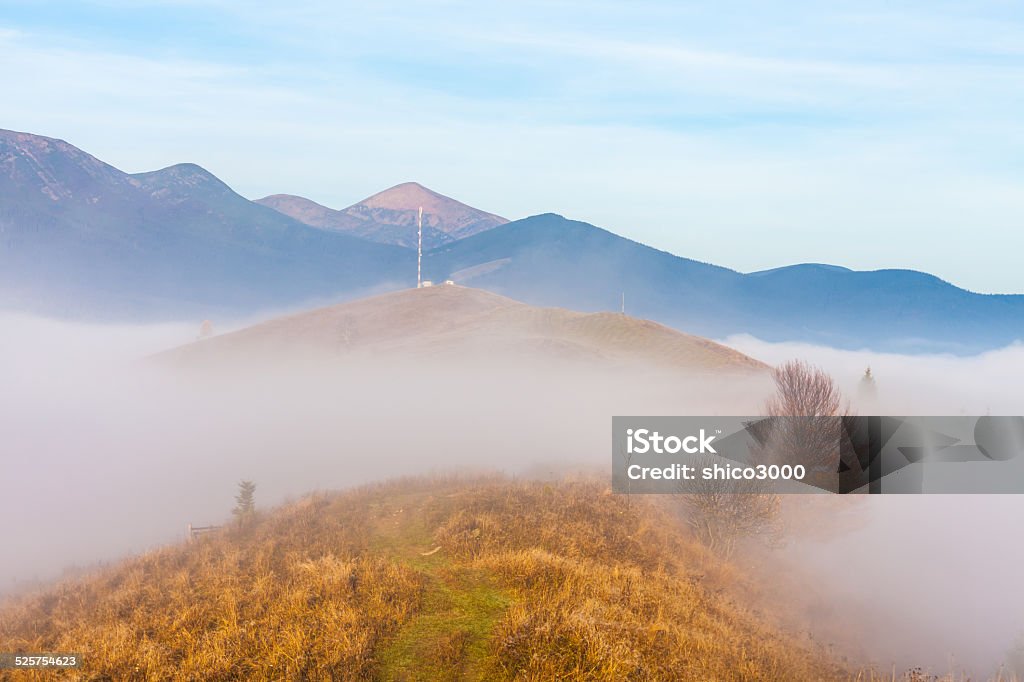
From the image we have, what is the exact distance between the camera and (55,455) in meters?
70.4

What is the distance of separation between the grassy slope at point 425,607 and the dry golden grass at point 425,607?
0.06 m

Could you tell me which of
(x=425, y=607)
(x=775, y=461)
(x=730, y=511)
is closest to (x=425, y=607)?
(x=425, y=607)

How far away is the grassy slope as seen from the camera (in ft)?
44.1

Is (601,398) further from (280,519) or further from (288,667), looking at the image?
(288,667)

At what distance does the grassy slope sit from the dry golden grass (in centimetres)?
6

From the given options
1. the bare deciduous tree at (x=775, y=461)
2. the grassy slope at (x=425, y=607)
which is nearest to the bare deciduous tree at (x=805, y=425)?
the bare deciduous tree at (x=775, y=461)

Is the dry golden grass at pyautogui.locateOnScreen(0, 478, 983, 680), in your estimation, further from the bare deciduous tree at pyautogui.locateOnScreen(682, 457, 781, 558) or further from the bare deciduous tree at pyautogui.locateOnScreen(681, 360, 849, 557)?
the bare deciduous tree at pyautogui.locateOnScreen(681, 360, 849, 557)

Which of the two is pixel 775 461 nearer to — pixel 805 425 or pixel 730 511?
pixel 805 425

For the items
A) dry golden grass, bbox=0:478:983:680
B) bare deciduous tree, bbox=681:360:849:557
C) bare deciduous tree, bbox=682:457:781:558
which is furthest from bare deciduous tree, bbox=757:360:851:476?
dry golden grass, bbox=0:478:983:680

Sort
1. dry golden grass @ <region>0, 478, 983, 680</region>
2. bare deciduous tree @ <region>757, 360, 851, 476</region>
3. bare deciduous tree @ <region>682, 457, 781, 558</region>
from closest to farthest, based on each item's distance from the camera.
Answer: dry golden grass @ <region>0, 478, 983, 680</region> → bare deciduous tree @ <region>682, 457, 781, 558</region> → bare deciduous tree @ <region>757, 360, 851, 476</region>

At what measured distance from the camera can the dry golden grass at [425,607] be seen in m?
13.4

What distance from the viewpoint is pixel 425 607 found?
1634 centimetres

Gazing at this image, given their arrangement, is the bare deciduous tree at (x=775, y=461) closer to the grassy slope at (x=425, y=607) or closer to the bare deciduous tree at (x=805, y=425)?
the bare deciduous tree at (x=805, y=425)

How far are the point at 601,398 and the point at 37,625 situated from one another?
69.7 m
